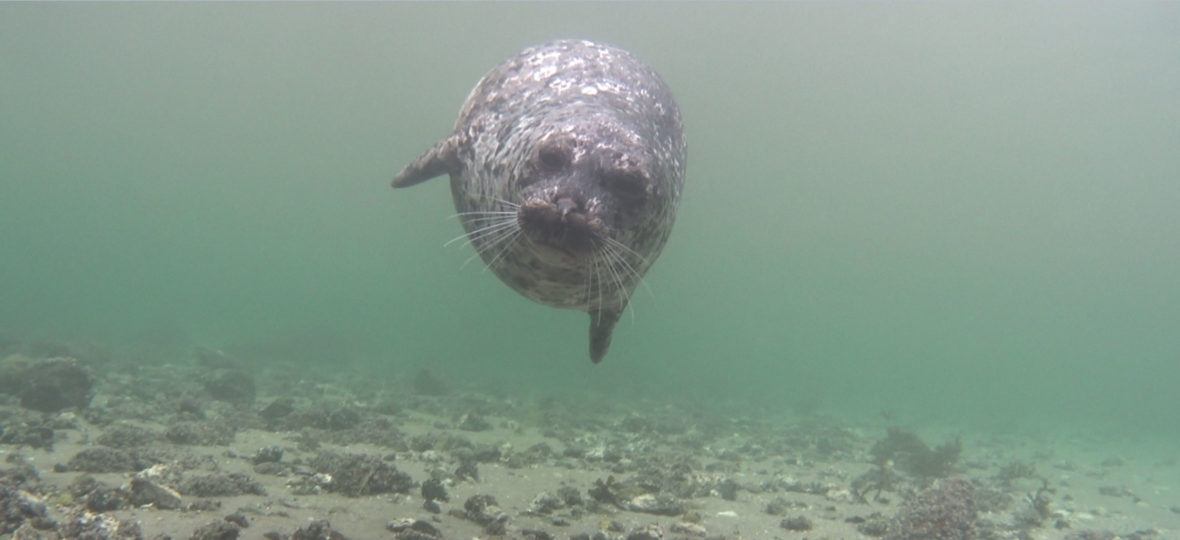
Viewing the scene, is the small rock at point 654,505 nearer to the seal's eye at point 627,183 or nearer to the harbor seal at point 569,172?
the harbor seal at point 569,172

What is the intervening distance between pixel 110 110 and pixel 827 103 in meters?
76.9

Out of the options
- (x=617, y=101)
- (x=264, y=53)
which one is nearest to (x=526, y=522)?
(x=617, y=101)

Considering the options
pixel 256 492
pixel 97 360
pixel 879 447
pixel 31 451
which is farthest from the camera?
pixel 97 360

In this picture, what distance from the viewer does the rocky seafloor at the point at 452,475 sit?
457 centimetres

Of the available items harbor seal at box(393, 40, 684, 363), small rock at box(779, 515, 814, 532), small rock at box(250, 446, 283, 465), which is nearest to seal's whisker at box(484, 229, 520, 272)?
harbor seal at box(393, 40, 684, 363)

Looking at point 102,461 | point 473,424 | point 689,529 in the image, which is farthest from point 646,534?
point 473,424

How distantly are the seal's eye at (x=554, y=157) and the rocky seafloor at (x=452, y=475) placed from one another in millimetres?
2465

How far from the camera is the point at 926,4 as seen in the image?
40.2 m

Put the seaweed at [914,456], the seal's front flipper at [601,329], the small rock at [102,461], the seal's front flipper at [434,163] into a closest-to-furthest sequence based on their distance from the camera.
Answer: the small rock at [102,461]
the seal's front flipper at [434,163]
the seal's front flipper at [601,329]
the seaweed at [914,456]

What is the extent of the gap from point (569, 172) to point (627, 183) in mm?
342

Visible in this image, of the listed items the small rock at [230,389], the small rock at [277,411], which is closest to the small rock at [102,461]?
the small rock at [277,411]

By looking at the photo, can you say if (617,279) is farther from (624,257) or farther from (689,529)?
(689,529)

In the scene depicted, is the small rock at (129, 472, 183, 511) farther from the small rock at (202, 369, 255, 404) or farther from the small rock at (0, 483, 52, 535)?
the small rock at (202, 369, 255, 404)

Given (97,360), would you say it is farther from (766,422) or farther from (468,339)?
(468,339)
